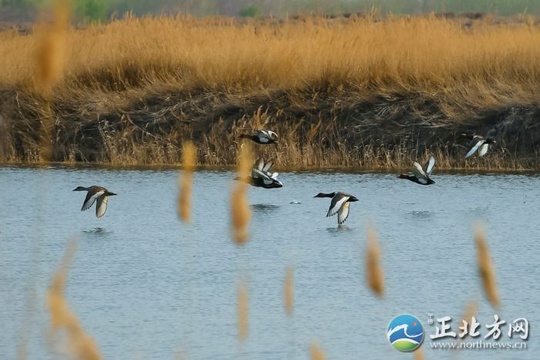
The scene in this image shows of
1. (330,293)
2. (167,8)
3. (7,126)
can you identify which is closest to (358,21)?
(7,126)

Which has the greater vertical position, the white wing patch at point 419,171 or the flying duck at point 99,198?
the white wing patch at point 419,171

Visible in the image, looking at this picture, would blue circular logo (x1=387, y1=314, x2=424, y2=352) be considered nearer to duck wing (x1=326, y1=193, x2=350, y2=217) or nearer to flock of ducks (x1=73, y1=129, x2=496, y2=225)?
flock of ducks (x1=73, y1=129, x2=496, y2=225)

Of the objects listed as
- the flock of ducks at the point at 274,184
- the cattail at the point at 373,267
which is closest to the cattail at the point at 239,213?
the cattail at the point at 373,267

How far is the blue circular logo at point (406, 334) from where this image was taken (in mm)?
7280

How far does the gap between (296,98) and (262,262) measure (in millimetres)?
9042

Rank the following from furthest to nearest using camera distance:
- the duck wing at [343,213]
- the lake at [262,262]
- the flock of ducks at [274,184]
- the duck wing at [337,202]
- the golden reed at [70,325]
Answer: the duck wing at [343,213], the flock of ducks at [274,184], the duck wing at [337,202], the lake at [262,262], the golden reed at [70,325]

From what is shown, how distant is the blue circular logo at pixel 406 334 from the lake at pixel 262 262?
134 mm

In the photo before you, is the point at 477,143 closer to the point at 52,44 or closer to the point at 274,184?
the point at 274,184

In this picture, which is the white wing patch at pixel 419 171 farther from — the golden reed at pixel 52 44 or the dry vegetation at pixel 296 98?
the golden reed at pixel 52 44

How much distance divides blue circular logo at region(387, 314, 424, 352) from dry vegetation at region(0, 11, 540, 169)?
1091 centimetres

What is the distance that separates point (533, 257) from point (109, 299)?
412 cm

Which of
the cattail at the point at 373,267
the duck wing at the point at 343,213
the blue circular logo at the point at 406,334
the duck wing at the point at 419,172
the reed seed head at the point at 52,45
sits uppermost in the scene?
the reed seed head at the point at 52,45

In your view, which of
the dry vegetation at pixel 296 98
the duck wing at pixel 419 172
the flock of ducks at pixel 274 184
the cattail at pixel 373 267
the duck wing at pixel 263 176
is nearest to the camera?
the cattail at pixel 373 267

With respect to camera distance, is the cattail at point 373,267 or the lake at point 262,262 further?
the lake at point 262,262
